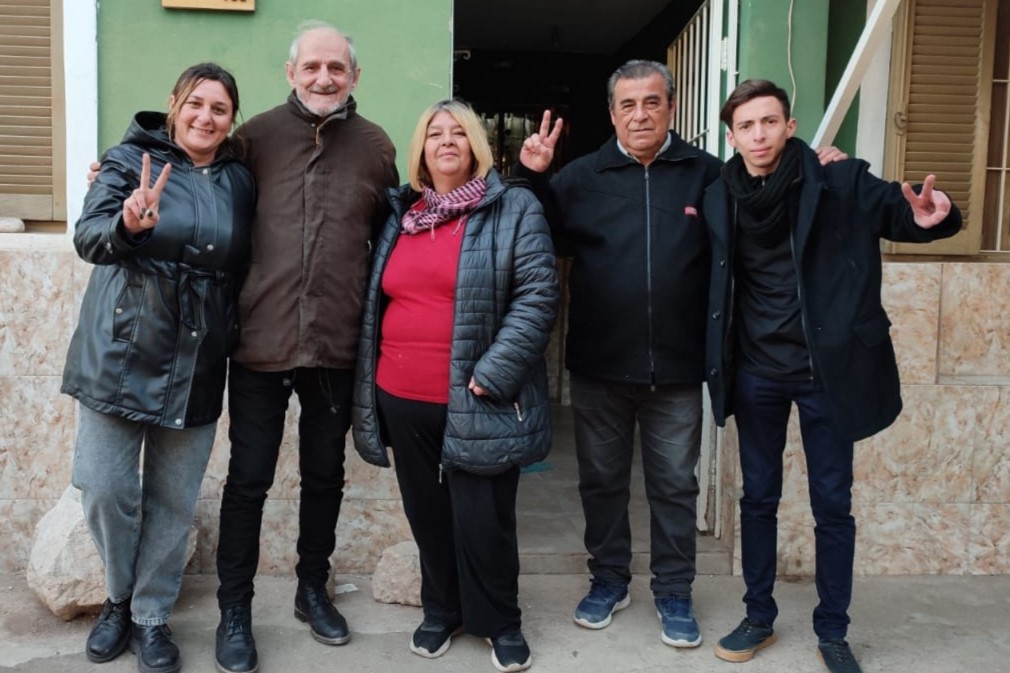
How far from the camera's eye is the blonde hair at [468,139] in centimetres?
301

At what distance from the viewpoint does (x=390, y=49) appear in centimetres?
404

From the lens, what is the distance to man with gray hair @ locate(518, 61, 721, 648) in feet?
10.8

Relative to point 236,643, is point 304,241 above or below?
above

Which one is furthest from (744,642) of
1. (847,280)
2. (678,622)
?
(847,280)

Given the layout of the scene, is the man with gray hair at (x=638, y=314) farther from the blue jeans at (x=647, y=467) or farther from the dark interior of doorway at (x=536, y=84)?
the dark interior of doorway at (x=536, y=84)

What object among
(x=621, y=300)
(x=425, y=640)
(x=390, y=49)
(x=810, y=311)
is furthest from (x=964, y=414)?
(x=390, y=49)

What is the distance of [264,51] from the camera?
399 centimetres

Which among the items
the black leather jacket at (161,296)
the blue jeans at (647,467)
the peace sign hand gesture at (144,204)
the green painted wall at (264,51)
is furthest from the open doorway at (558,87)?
the peace sign hand gesture at (144,204)

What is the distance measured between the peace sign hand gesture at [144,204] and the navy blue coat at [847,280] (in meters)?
1.96

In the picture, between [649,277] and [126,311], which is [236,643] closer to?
[126,311]

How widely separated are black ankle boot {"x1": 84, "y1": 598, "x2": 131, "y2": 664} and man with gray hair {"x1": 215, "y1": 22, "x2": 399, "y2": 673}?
35 cm

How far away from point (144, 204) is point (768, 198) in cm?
190

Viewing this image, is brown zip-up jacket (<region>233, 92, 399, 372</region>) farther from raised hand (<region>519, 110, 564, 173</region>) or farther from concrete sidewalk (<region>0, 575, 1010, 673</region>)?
concrete sidewalk (<region>0, 575, 1010, 673</region>)

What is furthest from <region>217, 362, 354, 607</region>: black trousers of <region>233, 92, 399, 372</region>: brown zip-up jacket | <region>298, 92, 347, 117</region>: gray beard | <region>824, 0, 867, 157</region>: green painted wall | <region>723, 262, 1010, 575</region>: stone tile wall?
<region>824, 0, 867, 157</region>: green painted wall
